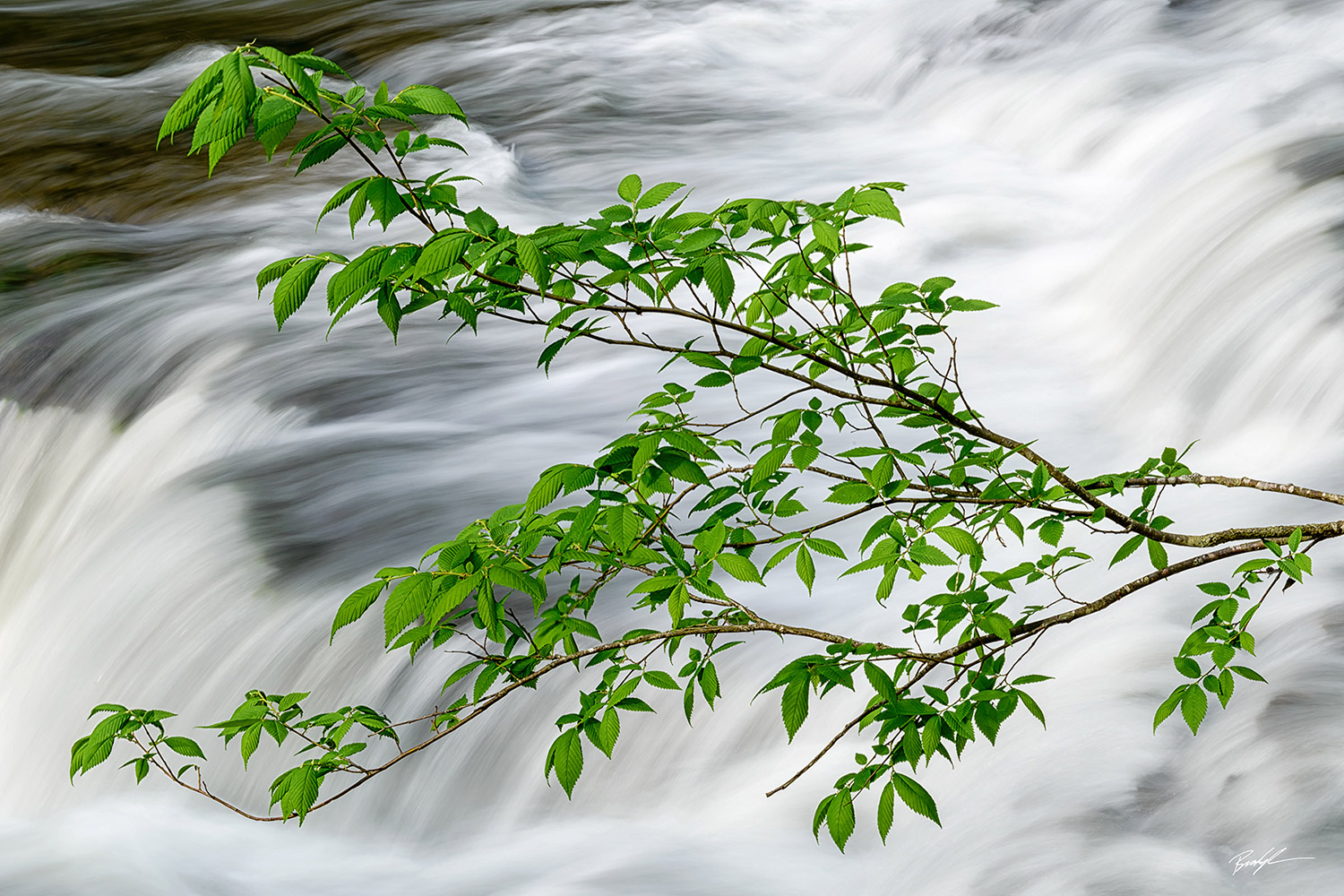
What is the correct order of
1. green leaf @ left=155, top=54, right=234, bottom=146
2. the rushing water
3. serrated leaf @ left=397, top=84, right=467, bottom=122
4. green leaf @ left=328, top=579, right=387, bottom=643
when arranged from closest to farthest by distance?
green leaf @ left=155, top=54, right=234, bottom=146, serrated leaf @ left=397, top=84, right=467, bottom=122, green leaf @ left=328, top=579, right=387, bottom=643, the rushing water

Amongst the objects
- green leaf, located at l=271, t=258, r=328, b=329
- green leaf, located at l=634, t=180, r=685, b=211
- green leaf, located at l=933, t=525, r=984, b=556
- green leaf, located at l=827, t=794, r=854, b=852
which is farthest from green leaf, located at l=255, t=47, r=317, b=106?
green leaf, located at l=827, t=794, r=854, b=852

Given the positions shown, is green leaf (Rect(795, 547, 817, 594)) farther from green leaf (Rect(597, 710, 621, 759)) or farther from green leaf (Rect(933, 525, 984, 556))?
green leaf (Rect(597, 710, 621, 759))

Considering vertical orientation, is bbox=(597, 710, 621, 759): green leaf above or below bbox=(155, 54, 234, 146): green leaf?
below

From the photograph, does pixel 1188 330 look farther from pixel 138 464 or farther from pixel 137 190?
pixel 137 190

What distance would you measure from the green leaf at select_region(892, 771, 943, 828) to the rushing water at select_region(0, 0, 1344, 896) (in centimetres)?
76

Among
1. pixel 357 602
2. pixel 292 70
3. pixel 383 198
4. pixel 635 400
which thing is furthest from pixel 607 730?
pixel 635 400

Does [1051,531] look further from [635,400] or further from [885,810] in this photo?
[635,400]

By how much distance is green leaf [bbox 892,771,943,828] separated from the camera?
1661 millimetres
